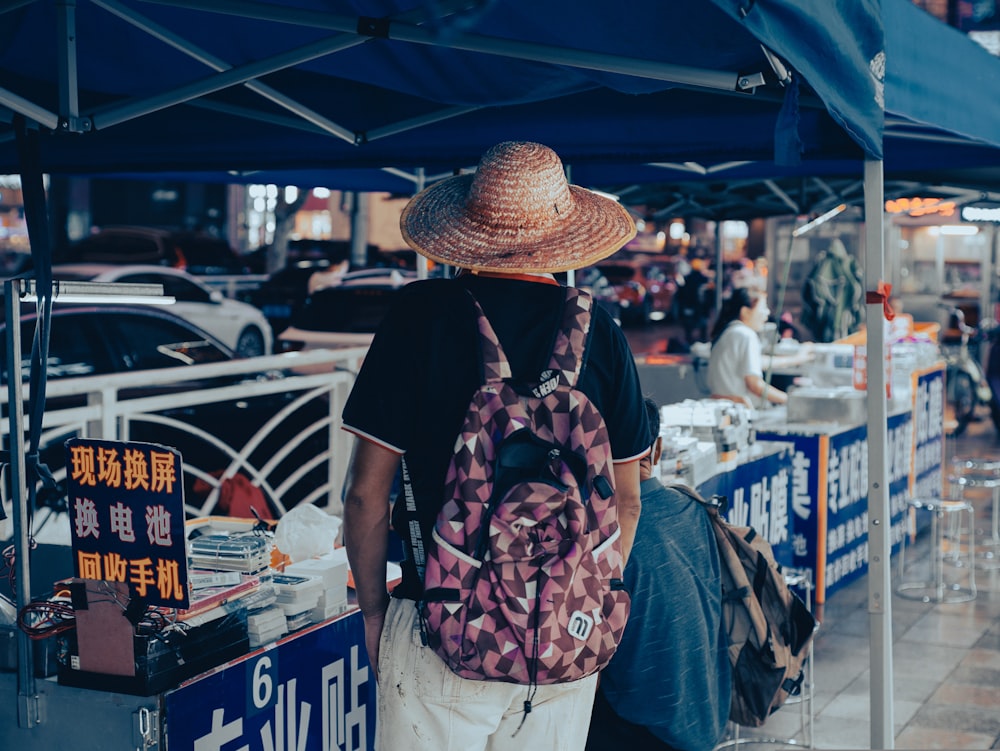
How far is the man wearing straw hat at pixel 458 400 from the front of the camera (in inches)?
94.0

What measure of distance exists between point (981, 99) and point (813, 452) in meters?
2.85

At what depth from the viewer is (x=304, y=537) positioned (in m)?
3.88

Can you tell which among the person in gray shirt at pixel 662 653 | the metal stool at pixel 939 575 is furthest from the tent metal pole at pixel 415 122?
the metal stool at pixel 939 575

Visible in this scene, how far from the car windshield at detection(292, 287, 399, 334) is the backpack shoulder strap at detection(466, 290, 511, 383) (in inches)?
493

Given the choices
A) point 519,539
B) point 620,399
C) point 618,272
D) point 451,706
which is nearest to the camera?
point 519,539

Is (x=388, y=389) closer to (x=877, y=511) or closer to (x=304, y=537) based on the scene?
(x=304, y=537)

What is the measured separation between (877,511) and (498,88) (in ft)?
6.02

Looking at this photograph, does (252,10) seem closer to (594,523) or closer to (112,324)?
(594,523)

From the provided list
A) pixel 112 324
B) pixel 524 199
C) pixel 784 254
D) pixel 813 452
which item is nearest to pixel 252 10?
pixel 524 199

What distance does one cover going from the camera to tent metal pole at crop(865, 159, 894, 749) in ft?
12.8

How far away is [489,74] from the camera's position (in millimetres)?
3764

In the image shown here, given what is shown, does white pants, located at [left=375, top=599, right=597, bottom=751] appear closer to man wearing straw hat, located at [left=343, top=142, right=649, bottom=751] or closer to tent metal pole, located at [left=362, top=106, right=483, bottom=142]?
man wearing straw hat, located at [left=343, top=142, right=649, bottom=751]

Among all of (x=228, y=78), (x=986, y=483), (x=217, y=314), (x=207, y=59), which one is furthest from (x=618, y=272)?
(x=228, y=78)

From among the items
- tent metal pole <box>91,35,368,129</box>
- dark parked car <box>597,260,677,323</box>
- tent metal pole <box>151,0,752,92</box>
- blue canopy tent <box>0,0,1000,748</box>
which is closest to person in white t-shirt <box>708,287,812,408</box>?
blue canopy tent <box>0,0,1000,748</box>
